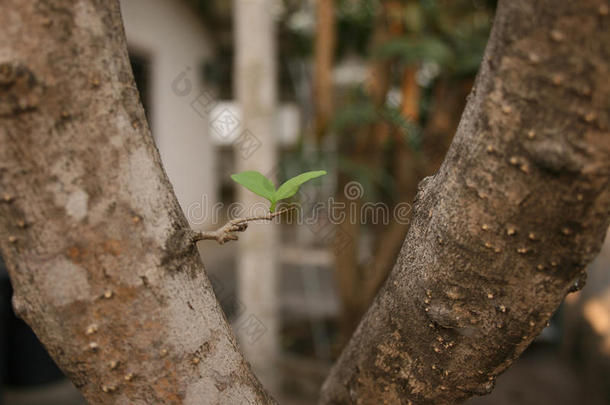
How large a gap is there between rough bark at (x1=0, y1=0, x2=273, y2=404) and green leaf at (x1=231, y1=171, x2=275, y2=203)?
8 centimetres

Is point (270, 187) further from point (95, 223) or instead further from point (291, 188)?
point (95, 223)

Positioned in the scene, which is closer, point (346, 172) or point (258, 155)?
point (258, 155)

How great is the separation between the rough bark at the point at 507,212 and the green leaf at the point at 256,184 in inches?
6.4

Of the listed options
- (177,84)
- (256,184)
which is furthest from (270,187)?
(177,84)

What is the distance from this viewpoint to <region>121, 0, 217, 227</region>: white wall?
380 centimetres

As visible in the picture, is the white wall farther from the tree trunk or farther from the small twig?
the small twig

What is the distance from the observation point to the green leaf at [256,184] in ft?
1.65

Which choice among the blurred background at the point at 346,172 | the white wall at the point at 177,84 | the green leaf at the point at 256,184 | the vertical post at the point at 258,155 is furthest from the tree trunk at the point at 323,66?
the green leaf at the point at 256,184

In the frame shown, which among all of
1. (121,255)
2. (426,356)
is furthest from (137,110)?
(426,356)

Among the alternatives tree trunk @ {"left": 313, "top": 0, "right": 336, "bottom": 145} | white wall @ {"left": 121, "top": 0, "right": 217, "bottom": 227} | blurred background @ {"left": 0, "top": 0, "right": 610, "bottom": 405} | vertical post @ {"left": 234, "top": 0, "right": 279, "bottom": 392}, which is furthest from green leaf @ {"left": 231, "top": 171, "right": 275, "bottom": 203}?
white wall @ {"left": 121, "top": 0, "right": 217, "bottom": 227}

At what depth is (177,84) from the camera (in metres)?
4.25

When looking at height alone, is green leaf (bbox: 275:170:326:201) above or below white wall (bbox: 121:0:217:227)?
above

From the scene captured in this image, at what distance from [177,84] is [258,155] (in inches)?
99.1

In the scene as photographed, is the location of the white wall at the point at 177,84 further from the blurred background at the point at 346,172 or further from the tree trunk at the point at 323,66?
the tree trunk at the point at 323,66
